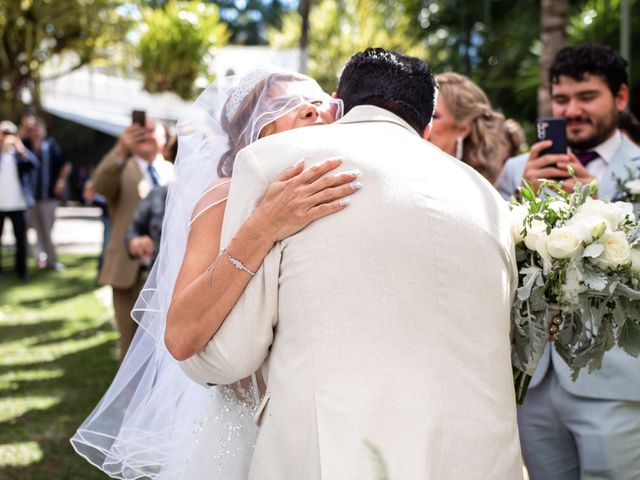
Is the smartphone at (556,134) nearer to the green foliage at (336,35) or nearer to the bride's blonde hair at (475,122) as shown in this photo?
the bride's blonde hair at (475,122)

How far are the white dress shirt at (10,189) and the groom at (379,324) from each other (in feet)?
35.9

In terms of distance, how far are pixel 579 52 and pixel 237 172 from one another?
2.23 meters

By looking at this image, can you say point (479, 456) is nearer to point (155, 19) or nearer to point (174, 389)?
point (174, 389)

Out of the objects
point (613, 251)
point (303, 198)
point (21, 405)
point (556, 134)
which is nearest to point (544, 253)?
point (613, 251)

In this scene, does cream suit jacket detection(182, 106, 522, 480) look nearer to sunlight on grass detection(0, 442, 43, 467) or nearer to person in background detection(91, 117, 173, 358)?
sunlight on grass detection(0, 442, 43, 467)

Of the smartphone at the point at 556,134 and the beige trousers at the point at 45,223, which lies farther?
the beige trousers at the point at 45,223

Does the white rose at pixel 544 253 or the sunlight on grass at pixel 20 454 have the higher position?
the white rose at pixel 544 253

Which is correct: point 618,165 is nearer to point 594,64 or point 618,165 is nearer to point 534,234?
point 594,64

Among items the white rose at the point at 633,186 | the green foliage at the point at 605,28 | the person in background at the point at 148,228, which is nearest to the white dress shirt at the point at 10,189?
the person in background at the point at 148,228

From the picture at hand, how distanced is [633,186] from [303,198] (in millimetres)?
1828

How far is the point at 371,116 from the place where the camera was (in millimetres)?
2357

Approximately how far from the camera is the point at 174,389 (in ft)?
10.1

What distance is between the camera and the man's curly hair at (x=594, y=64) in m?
3.93

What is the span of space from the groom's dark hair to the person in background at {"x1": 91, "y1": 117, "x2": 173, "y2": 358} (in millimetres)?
4438
